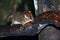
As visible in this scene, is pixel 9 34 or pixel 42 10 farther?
pixel 42 10

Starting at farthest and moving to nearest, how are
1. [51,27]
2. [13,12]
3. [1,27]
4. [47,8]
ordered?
[13,12] → [47,8] → [1,27] → [51,27]

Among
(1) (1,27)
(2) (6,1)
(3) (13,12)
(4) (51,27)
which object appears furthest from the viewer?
(2) (6,1)

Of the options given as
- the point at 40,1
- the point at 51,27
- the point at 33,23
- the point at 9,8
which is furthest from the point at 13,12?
the point at 51,27

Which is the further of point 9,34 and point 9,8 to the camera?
point 9,8

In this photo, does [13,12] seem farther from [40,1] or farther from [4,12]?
[40,1]

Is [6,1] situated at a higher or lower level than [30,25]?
higher

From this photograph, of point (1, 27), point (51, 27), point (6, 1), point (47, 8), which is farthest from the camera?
point (6, 1)

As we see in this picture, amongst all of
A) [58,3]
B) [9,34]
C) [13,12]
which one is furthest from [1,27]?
[58,3]

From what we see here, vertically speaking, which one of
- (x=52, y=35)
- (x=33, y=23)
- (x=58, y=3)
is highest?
(x=58, y=3)

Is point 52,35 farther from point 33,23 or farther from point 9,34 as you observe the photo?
point 9,34
